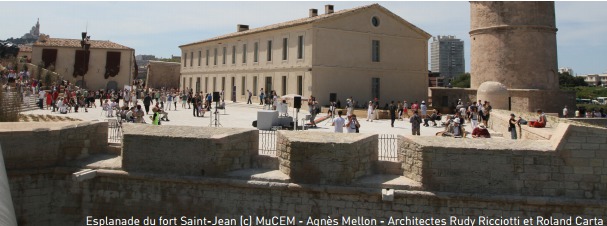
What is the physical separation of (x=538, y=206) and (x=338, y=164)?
404cm

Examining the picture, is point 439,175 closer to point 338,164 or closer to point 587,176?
point 338,164

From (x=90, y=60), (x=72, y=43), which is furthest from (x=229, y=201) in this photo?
(x=72, y=43)

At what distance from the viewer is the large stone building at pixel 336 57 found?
31.7 metres

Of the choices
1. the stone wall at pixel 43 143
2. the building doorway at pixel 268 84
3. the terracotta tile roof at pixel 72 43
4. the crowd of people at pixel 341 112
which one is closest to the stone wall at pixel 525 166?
the crowd of people at pixel 341 112

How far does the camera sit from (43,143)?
10.8 meters

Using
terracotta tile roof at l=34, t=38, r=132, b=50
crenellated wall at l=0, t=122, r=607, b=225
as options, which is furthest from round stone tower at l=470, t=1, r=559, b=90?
terracotta tile roof at l=34, t=38, r=132, b=50

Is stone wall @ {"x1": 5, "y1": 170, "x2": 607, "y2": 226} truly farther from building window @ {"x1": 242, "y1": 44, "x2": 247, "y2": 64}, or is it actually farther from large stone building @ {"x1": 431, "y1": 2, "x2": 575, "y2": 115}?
building window @ {"x1": 242, "y1": 44, "x2": 247, "y2": 64}

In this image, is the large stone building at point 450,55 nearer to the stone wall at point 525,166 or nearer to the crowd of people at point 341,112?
the crowd of people at point 341,112

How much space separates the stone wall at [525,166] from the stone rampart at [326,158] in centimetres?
134

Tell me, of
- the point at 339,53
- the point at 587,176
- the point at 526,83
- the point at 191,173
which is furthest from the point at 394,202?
the point at 526,83

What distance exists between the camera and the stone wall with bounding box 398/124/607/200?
8.55m

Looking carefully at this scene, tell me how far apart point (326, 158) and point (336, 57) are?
932 inches

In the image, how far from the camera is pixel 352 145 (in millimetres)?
9383

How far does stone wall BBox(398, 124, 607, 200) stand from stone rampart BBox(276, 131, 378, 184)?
1.34m
